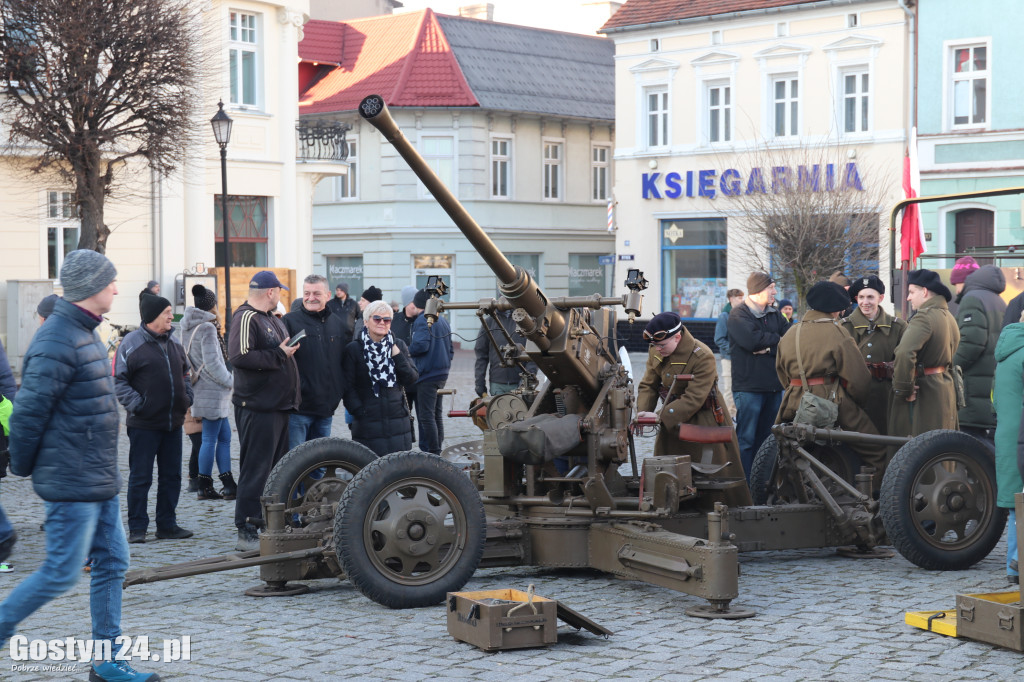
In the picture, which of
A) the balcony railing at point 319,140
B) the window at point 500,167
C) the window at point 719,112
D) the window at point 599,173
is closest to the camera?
the balcony railing at point 319,140

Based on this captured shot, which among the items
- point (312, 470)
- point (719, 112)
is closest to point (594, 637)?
point (312, 470)

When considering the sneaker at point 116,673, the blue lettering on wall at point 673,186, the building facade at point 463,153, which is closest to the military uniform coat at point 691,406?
the sneaker at point 116,673

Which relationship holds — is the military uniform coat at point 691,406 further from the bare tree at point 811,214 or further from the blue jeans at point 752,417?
the bare tree at point 811,214

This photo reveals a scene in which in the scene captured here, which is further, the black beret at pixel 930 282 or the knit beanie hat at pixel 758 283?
the knit beanie hat at pixel 758 283

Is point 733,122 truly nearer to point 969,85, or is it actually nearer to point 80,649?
point 969,85

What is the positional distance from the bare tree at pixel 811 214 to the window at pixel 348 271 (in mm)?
12597

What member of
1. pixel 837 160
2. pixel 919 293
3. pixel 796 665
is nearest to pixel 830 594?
pixel 796 665

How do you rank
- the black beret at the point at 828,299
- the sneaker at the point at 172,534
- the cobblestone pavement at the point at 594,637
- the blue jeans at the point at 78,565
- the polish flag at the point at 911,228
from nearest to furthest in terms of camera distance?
the blue jeans at the point at 78,565
the cobblestone pavement at the point at 594,637
the black beret at the point at 828,299
the sneaker at the point at 172,534
the polish flag at the point at 911,228

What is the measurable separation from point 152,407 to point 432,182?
332cm

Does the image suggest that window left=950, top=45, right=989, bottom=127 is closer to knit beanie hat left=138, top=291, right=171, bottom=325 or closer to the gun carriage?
the gun carriage

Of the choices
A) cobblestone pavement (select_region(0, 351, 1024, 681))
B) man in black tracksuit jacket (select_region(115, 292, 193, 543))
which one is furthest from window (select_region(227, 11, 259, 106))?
cobblestone pavement (select_region(0, 351, 1024, 681))

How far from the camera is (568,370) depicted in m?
8.11

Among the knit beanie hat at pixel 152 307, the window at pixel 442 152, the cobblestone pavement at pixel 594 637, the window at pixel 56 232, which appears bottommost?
the cobblestone pavement at pixel 594 637

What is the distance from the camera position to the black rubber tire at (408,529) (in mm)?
7301
